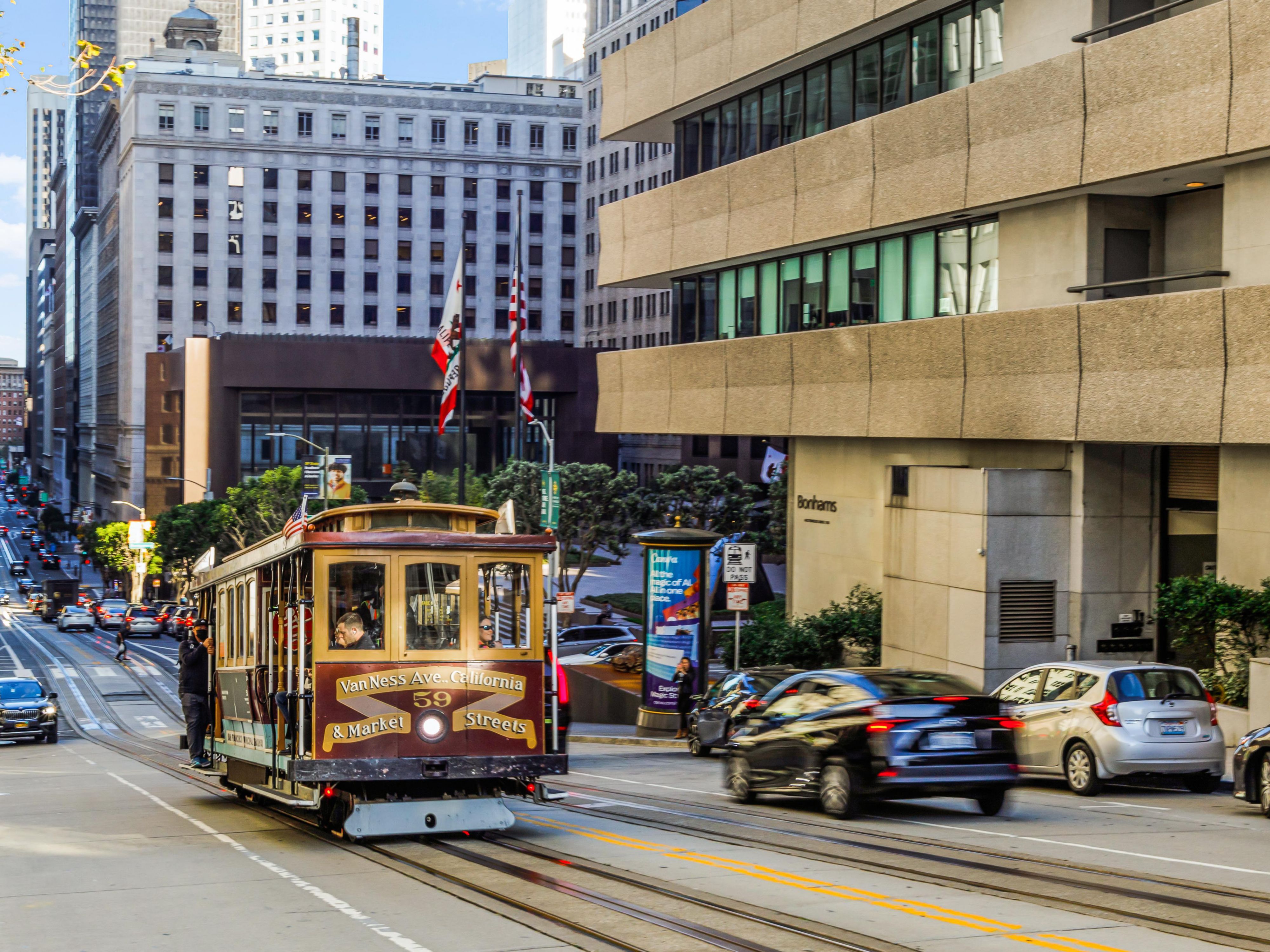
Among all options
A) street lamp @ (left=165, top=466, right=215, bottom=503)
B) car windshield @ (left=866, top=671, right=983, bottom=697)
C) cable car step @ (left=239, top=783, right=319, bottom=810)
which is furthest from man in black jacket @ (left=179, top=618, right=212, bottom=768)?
street lamp @ (left=165, top=466, right=215, bottom=503)

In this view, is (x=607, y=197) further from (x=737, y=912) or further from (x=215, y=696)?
(x=737, y=912)

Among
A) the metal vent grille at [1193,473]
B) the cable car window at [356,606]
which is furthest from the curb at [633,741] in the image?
the cable car window at [356,606]

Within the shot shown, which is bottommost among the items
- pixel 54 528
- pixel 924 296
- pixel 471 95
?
pixel 54 528

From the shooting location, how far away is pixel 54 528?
17588 centimetres

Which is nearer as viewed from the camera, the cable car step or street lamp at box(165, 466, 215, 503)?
the cable car step

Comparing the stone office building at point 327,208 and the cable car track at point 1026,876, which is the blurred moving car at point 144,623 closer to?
the stone office building at point 327,208

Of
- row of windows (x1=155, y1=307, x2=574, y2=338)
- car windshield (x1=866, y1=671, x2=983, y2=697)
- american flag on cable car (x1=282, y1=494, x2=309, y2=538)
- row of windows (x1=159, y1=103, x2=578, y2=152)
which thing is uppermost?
row of windows (x1=159, y1=103, x2=578, y2=152)

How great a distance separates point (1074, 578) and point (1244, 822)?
402 inches

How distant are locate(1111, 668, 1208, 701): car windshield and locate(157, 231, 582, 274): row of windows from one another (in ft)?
365

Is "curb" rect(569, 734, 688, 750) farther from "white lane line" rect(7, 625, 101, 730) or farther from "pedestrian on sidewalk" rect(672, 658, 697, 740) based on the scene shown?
"white lane line" rect(7, 625, 101, 730)

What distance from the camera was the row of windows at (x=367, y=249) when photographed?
12762 centimetres

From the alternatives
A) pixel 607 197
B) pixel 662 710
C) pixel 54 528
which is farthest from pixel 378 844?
pixel 54 528

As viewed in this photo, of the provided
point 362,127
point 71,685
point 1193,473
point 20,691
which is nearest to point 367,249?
point 362,127

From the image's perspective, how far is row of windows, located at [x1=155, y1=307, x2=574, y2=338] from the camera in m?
127
